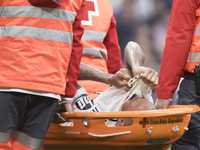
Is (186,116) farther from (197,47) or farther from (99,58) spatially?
(99,58)

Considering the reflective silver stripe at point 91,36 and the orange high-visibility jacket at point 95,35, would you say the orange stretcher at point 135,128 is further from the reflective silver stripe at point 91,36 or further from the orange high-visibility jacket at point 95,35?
the reflective silver stripe at point 91,36

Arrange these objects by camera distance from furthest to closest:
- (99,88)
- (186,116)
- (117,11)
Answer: (117,11), (99,88), (186,116)

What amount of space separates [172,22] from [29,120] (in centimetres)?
90

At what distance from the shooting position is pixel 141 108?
180cm

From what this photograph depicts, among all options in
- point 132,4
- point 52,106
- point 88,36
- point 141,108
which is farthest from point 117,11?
point 52,106

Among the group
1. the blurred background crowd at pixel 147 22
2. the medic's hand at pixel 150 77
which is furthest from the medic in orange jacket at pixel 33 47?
the blurred background crowd at pixel 147 22

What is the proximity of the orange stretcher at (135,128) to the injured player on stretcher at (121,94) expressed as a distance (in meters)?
0.10

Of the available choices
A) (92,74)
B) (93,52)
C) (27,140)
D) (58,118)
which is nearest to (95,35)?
(93,52)

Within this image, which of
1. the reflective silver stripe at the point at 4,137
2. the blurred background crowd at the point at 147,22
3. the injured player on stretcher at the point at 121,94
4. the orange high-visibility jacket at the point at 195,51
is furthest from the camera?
the blurred background crowd at the point at 147,22

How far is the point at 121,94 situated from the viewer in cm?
201

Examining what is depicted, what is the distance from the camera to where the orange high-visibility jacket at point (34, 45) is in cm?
133

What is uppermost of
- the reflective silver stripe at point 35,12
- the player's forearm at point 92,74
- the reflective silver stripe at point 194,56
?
the reflective silver stripe at point 35,12

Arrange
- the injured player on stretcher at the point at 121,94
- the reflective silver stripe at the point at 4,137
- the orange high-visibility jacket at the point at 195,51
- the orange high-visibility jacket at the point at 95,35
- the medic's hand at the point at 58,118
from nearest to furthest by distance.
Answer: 1. the reflective silver stripe at the point at 4,137
2. the orange high-visibility jacket at the point at 195,51
3. the medic's hand at the point at 58,118
4. the injured player on stretcher at the point at 121,94
5. the orange high-visibility jacket at the point at 95,35

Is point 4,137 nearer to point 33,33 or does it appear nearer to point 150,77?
point 33,33
